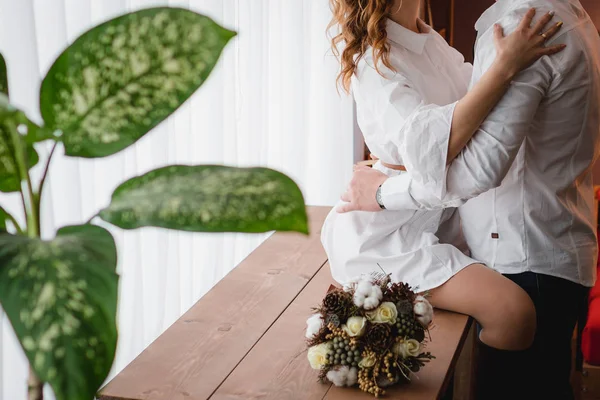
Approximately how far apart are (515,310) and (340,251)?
0.47 metres

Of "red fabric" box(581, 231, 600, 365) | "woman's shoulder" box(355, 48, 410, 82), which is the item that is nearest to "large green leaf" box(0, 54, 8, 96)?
"woman's shoulder" box(355, 48, 410, 82)

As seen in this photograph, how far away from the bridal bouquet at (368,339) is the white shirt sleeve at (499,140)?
28cm

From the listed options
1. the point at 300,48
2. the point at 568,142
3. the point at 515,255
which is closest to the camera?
the point at 568,142

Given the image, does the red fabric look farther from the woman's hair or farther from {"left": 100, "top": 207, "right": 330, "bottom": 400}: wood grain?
the woman's hair

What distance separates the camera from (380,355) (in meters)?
1.43

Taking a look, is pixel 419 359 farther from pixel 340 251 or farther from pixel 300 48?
pixel 300 48

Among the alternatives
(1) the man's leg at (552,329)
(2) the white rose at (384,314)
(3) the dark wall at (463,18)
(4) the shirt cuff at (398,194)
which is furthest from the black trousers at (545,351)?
(3) the dark wall at (463,18)

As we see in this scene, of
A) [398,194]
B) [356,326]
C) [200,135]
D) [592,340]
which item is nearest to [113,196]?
[356,326]

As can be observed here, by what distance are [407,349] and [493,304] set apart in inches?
13.8

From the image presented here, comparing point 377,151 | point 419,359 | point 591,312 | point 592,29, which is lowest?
point 591,312

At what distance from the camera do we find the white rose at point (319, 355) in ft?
4.76

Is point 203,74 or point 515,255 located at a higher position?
point 203,74

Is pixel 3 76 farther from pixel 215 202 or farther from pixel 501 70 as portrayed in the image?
pixel 501 70

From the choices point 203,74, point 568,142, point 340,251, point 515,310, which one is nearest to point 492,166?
point 568,142
